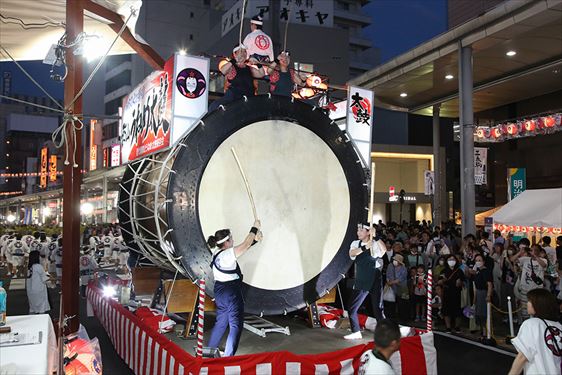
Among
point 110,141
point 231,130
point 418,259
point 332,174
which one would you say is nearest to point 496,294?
point 418,259

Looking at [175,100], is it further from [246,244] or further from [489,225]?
[489,225]

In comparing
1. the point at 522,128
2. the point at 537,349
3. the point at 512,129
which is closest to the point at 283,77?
the point at 537,349

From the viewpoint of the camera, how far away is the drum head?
5.37m

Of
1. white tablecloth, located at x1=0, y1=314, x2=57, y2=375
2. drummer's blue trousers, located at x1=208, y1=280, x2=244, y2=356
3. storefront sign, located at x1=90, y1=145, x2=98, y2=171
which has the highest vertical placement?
storefront sign, located at x1=90, y1=145, x2=98, y2=171

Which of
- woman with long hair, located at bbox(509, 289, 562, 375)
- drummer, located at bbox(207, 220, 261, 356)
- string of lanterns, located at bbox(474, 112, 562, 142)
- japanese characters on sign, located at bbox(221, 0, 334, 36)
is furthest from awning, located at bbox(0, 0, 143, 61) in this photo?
japanese characters on sign, located at bbox(221, 0, 334, 36)

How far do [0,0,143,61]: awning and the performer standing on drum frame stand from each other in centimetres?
376

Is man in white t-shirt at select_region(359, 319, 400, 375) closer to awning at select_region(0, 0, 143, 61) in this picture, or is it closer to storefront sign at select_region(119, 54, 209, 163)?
storefront sign at select_region(119, 54, 209, 163)

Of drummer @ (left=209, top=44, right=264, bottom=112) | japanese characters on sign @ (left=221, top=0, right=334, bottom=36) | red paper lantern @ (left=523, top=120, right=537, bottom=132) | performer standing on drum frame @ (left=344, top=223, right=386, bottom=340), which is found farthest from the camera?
japanese characters on sign @ (left=221, top=0, right=334, bottom=36)

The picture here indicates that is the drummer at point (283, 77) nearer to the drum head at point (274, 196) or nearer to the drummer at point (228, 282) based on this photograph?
the drum head at point (274, 196)

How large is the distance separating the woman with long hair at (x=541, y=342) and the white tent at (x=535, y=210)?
9.53 meters

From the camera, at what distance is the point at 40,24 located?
6070 mm

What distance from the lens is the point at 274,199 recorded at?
5938 millimetres

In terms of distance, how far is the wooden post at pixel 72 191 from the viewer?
17.4ft

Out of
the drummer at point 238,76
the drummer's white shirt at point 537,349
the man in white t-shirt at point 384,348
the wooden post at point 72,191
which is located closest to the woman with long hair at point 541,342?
the drummer's white shirt at point 537,349
